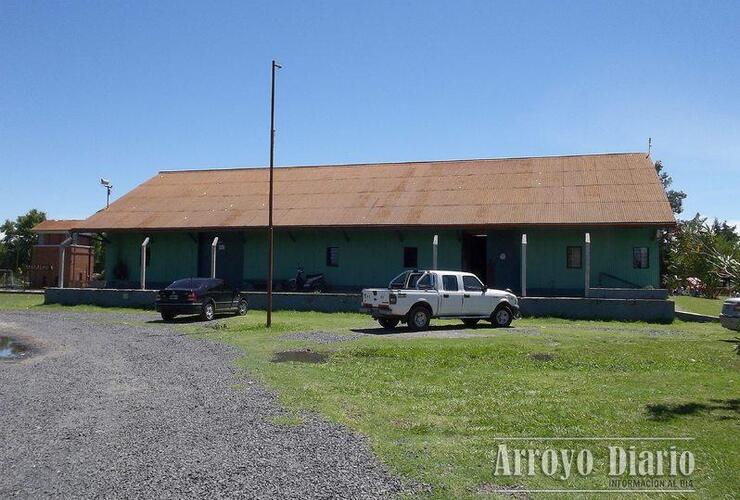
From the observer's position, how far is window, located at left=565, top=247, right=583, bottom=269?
28.9 metres

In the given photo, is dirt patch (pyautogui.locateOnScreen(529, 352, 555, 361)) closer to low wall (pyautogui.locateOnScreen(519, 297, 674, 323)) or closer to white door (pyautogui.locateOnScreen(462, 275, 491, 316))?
white door (pyautogui.locateOnScreen(462, 275, 491, 316))

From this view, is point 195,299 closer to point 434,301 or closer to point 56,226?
point 434,301

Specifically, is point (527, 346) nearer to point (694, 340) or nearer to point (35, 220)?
point (694, 340)

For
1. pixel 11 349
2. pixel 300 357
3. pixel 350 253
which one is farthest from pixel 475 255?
pixel 11 349

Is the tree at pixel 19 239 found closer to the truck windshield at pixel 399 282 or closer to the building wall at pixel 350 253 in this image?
the building wall at pixel 350 253

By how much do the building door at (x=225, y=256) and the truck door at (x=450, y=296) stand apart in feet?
53.5

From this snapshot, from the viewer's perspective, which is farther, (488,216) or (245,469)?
(488,216)

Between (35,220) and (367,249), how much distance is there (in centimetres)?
4621

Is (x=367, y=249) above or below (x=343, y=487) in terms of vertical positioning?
above

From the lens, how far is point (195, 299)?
2375 centimetres

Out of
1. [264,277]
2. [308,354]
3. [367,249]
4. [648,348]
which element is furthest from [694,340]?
[264,277]

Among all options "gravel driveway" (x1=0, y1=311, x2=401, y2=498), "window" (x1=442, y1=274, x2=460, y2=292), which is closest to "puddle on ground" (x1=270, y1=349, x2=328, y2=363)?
"gravel driveway" (x1=0, y1=311, x2=401, y2=498)

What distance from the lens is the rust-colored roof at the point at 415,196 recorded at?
1147 inches

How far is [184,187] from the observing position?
1561 inches
